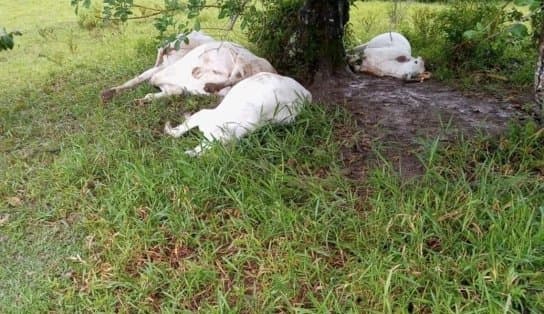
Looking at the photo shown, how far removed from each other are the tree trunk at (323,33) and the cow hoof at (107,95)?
145 cm

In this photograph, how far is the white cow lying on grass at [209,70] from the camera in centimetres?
393

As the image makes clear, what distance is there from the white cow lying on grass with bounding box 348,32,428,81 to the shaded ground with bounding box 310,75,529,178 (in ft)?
0.38

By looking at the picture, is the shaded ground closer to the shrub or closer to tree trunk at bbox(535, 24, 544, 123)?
tree trunk at bbox(535, 24, 544, 123)

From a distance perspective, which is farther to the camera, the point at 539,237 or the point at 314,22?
the point at 314,22

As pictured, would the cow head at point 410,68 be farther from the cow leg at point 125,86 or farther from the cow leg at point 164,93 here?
the cow leg at point 125,86

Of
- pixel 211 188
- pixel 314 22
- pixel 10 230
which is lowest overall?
pixel 10 230

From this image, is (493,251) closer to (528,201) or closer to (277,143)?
(528,201)

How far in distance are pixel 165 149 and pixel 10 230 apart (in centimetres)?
89

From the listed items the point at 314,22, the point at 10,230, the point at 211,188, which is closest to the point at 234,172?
the point at 211,188

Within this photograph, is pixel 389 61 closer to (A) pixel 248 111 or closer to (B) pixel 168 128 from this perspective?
(A) pixel 248 111

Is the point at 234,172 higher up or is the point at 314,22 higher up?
the point at 314,22

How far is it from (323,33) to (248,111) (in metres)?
1.21

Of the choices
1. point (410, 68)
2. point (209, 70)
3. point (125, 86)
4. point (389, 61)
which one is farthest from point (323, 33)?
point (125, 86)

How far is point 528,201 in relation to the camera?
230 cm
